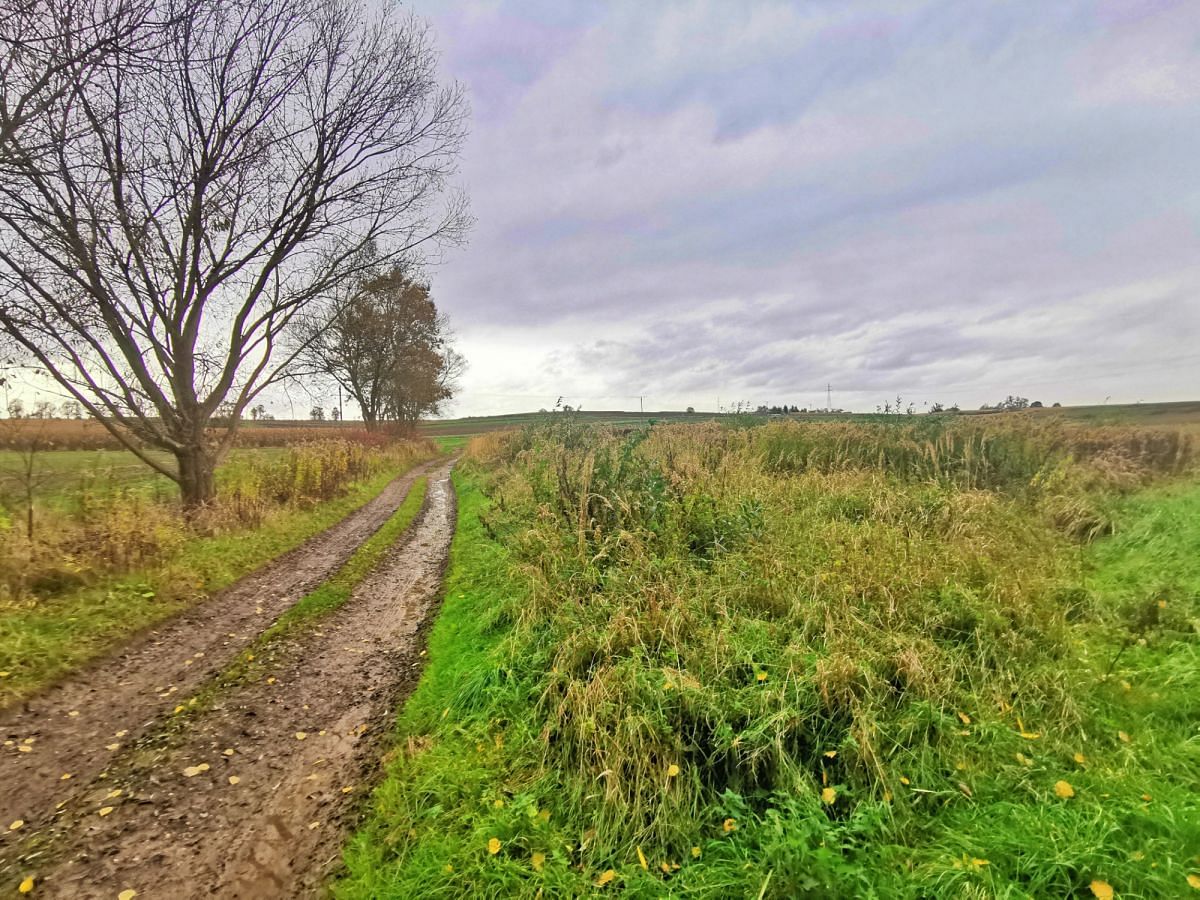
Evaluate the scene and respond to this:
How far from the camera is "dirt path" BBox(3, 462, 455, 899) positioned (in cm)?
288

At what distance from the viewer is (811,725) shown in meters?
3.48

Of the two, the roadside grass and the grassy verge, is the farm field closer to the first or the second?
the grassy verge

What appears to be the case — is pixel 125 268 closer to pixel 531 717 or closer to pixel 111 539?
pixel 111 539

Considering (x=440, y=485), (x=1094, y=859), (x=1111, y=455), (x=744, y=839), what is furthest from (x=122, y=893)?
(x=440, y=485)

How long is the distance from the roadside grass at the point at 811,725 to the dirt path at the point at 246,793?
35 cm

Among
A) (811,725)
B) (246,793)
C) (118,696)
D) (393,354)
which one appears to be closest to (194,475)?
(118,696)

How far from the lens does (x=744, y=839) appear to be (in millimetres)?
2902

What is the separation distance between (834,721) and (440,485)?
66.4ft

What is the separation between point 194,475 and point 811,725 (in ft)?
42.8

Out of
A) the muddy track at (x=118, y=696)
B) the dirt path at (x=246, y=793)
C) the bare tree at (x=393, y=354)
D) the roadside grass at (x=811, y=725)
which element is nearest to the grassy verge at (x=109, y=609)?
the muddy track at (x=118, y=696)

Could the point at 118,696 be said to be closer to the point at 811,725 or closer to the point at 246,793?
the point at 246,793

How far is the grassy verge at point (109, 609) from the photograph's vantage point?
5.06 metres

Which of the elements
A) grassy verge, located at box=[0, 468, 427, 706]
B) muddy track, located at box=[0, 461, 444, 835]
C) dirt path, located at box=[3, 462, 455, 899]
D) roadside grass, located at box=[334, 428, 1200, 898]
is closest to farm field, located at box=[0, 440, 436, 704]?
grassy verge, located at box=[0, 468, 427, 706]

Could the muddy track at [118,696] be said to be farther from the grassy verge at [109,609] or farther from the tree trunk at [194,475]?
the tree trunk at [194,475]
